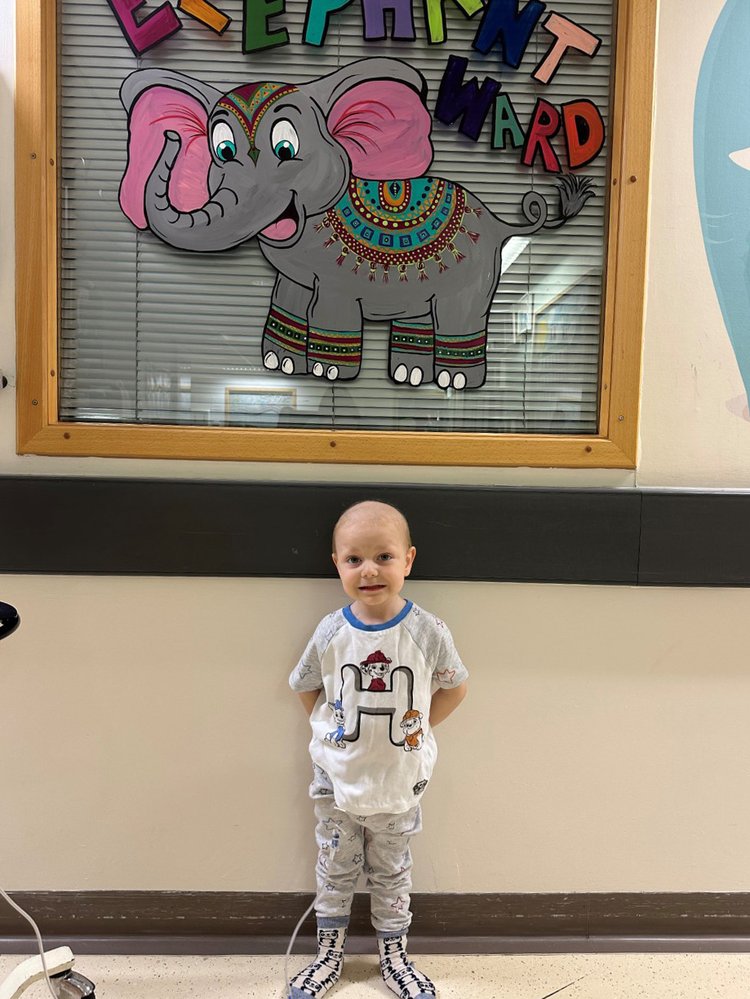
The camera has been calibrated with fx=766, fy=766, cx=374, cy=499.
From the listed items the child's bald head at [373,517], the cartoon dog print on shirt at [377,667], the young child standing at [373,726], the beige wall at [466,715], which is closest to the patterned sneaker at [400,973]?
the young child standing at [373,726]

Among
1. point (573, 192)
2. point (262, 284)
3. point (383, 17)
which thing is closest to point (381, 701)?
point (262, 284)

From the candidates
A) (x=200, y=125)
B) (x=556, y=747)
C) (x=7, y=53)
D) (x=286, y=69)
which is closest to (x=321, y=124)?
(x=286, y=69)

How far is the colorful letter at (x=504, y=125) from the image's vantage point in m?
1.52

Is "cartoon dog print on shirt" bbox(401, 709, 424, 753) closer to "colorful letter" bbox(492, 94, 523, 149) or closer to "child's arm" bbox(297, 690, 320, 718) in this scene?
"child's arm" bbox(297, 690, 320, 718)

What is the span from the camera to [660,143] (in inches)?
59.7

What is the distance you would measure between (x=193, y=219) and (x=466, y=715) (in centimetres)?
115

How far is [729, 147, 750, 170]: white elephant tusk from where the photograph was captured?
152 centimetres

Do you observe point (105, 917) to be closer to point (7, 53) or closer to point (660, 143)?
point (7, 53)

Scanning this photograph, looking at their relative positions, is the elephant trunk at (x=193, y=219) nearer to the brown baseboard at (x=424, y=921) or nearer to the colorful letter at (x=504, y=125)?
the colorful letter at (x=504, y=125)

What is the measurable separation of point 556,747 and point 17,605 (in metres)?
1.15

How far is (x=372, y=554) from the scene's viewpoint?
1.40m

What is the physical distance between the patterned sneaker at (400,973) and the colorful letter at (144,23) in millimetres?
1824

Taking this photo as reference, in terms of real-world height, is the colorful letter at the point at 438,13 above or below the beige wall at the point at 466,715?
above

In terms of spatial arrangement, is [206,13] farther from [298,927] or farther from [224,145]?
[298,927]
